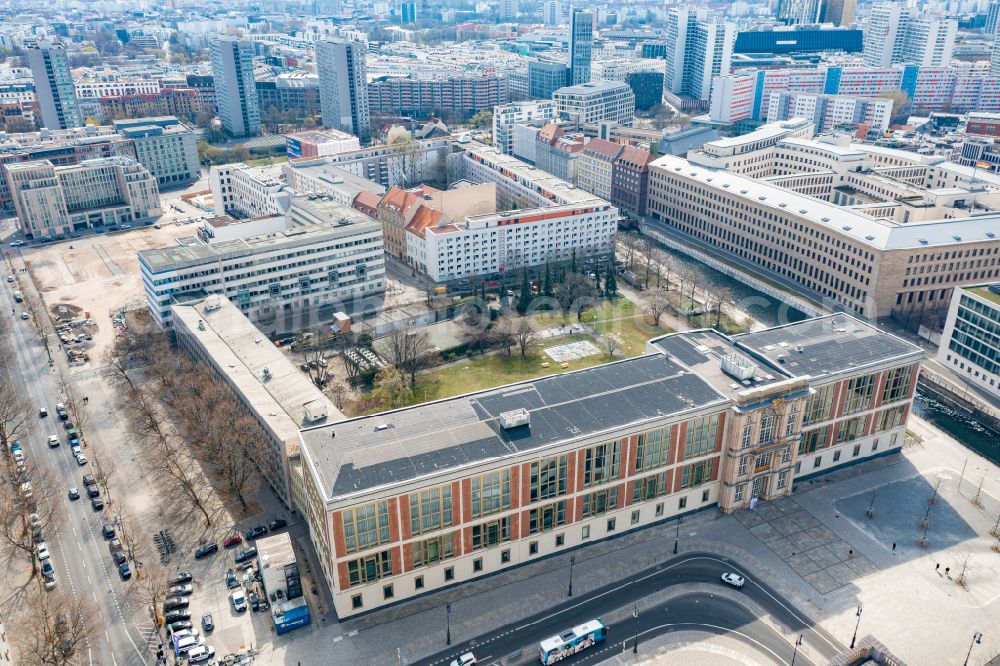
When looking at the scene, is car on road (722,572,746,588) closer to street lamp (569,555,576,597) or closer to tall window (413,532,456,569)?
street lamp (569,555,576,597)

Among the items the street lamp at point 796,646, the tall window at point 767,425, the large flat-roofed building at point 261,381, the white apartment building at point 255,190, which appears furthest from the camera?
the white apartment building at point 255,190

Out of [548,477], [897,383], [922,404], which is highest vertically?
[897,383]

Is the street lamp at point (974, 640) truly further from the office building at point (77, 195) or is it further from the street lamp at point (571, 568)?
the office building at point (77, 195)

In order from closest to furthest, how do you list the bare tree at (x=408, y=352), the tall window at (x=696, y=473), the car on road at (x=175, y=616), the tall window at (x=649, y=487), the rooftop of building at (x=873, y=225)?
the car on road at (x=175, y=616) → the tall window at (x=649, y=487) → the tall window at (x=696, y=473) → the bare tree at (x=408, y=352) → the rooftop of building at (x=873, y=225)

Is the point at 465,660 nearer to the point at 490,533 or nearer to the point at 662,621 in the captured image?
the point at 490,533

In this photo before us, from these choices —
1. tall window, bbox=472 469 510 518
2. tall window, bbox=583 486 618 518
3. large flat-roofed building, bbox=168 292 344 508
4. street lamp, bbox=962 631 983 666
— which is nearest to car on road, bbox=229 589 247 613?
large flat-roofed building, bbox=168 292 344 508

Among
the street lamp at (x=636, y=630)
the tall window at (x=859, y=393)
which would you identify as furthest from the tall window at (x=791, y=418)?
the street lamp at (x=636, y=630)

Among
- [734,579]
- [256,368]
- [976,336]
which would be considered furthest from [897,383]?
[256,368]
